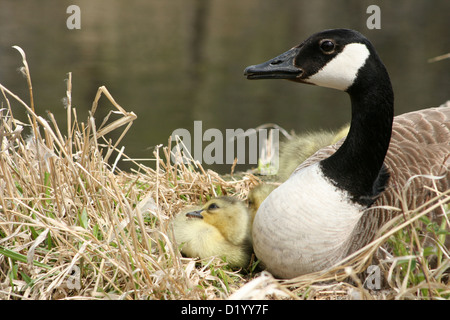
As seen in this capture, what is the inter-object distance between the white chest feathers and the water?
582 centimetres

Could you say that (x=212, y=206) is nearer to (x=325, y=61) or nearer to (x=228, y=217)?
(x=228, y=217)

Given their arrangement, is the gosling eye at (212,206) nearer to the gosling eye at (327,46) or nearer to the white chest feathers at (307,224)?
the white chest feathers at (307,224)

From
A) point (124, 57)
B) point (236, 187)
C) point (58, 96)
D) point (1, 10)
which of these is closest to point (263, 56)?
point (124, 57)

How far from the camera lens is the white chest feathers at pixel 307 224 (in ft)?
7.97

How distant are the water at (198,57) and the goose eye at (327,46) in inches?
230

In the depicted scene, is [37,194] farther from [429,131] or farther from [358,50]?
[429,131]

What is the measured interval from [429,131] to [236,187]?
1199mm

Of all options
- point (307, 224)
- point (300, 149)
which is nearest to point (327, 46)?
point (307, 224)

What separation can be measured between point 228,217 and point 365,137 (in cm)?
79

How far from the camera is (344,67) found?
248 cm

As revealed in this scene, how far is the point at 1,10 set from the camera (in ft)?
54.3

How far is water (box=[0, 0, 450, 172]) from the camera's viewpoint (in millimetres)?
10523

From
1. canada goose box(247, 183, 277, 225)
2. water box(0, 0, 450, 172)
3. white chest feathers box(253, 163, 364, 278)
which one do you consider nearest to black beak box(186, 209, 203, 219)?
canada goose box(247, 183, 277, 225)

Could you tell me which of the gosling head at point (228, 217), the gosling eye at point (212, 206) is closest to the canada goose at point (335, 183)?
the gosling head at point (228, 217)
